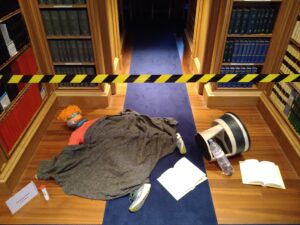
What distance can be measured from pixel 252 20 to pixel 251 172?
1593 millimetres

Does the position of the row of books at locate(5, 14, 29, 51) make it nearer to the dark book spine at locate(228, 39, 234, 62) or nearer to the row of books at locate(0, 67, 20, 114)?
the row of books at locate(0, 67, 20, 114)

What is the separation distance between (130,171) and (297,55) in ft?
6.58

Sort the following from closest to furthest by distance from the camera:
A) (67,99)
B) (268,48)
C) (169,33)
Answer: (268,48), (67,99), (169,33)

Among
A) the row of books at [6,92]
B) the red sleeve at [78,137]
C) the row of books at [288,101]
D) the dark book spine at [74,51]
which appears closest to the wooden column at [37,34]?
the dark book spine at [74,51]

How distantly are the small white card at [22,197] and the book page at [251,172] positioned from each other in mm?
1809

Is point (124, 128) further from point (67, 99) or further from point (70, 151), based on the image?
point (67, 99)

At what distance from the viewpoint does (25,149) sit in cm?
230

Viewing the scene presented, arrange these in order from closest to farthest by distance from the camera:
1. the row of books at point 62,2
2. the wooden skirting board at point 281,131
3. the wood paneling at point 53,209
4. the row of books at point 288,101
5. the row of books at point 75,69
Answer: the wood paneling at point 53,209
the wooden skirting board at point 281,131
the row of books at point 288,101
the row of books at point 62,2
the row of books at point 75,69

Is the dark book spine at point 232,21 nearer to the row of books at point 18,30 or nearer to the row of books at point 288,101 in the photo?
the row of books at point 288,101

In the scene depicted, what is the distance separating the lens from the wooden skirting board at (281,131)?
7.52ft

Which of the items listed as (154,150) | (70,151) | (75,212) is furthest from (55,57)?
(75,212)

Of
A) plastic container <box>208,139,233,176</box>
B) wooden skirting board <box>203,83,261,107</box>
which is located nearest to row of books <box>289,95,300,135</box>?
wooden skirting board <box>203,83,261,107</box>

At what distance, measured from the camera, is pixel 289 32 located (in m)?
2.56

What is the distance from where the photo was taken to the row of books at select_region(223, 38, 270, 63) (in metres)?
2.76
